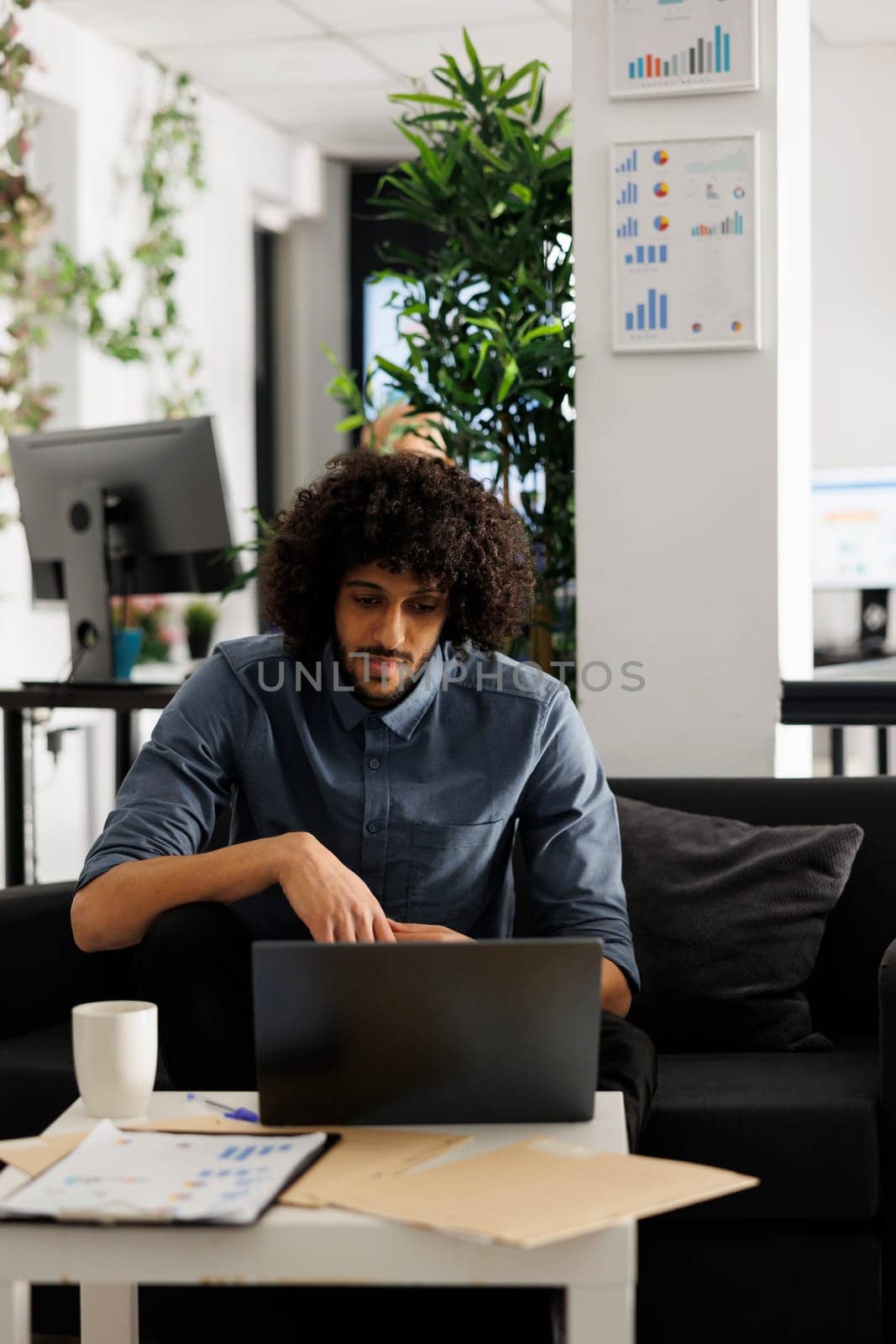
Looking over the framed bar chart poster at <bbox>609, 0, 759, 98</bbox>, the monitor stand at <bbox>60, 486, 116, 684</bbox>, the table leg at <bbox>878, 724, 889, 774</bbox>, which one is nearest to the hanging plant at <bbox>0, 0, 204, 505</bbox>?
the monitor stand at <bbox>60, 486, 116, 684</bbox>

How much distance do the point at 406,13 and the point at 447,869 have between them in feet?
12.9

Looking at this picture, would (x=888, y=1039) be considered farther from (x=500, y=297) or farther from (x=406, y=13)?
(x=406, y=13)

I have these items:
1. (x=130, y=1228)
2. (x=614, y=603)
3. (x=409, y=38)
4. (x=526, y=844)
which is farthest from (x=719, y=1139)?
(x=409, y=38)

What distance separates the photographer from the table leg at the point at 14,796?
11.6 feet

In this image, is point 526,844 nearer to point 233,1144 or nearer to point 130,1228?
point 233,1144

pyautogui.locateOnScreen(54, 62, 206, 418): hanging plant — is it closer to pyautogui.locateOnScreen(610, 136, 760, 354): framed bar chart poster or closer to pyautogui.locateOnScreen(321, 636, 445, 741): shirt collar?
pyautogui.locateOnScreen(610, 136, 760, 354): framed bar chart poster

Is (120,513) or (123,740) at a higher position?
(120,513)

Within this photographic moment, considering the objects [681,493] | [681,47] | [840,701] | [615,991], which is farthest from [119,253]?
[615,991]

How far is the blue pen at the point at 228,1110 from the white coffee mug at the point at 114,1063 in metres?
0.06

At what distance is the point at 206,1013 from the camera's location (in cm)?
170

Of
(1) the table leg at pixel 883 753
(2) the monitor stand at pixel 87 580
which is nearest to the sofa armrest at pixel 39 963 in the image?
(2) the monitor stand at pixel 87 580

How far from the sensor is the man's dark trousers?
5.55 feet

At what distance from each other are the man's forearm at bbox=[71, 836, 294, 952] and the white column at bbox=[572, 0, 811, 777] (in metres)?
1.17

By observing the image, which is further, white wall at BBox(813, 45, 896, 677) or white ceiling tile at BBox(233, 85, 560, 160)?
white ceiling tile at BBox(233, 85, 560, 160)
